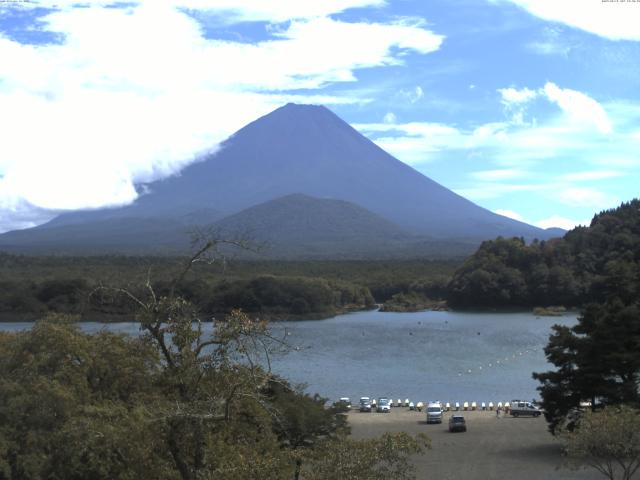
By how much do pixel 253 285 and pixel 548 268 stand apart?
873 inches

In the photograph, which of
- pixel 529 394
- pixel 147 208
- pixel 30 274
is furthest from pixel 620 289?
pixel 147 208

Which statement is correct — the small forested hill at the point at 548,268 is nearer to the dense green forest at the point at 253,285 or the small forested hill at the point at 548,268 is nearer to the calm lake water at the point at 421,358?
the dense green forest at the point at 253,285

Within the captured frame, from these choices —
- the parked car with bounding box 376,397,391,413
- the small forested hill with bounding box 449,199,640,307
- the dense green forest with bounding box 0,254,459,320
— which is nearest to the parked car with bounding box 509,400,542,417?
the parked car with bounding box 376,397,391,413

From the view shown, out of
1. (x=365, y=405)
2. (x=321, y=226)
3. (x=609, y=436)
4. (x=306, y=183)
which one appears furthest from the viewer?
(x=306, y=183)

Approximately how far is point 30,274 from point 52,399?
6231 cm

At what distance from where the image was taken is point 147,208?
16150 cm

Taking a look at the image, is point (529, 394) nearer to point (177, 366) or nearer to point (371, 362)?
point (371, 362)

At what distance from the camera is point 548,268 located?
202 feet

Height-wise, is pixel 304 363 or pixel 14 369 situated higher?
pixel 14 369

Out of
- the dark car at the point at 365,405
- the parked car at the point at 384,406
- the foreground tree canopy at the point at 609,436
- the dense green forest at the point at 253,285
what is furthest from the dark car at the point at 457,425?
the dense green forest at the point at 253,285

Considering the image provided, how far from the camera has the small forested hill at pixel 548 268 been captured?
5912 centimetres

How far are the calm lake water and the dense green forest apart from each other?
279 centimetres

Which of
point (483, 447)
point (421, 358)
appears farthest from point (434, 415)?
point (421, 358)

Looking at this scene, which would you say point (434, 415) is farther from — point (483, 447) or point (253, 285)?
point (253, 285)
